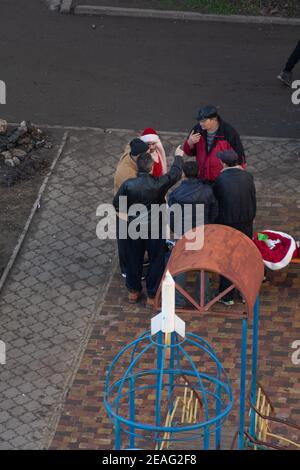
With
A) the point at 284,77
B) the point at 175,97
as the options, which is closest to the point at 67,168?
the point at 175,97

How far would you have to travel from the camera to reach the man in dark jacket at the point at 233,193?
12.8m

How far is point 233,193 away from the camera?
42.1 ft

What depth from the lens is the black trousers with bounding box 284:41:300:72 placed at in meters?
16.9

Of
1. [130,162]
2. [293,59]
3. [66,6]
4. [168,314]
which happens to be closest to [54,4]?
[66,6]

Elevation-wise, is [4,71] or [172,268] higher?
A: [172,268]

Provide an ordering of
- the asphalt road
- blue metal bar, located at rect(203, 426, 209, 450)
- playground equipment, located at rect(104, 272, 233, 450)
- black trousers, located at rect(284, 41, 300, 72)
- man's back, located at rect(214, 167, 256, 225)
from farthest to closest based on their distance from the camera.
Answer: black trousers, located at rect(284, 41, 300, 72)
the asphalt road
man's back, located at rect(214, 167, 256, 225)
blue metal bar, located at rect(203, 426, 209, 450)
playground equipment, located at rect(104, 272, 233, 450)

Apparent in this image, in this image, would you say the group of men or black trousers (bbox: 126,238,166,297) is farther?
black trousers (bbox: 126,238,166,297)

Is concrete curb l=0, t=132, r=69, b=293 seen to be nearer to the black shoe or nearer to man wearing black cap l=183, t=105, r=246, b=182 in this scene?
man wearing black cap l=183, t=105, r=246, b=182

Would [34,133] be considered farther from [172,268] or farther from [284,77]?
[172,268]

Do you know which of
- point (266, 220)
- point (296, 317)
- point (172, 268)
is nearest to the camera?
point (172, 268)

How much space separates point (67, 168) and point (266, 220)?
2651 mm

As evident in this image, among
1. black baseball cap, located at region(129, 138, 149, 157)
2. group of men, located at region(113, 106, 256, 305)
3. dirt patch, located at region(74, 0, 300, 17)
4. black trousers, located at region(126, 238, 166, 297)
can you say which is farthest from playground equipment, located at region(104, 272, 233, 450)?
dirt patch, located at region(74, 0, 300, 17)

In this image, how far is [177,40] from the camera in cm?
1841

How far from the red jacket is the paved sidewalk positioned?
4.14 ft
